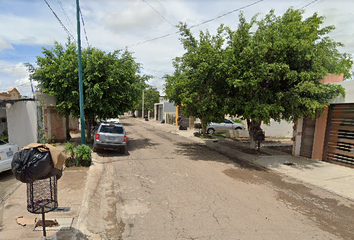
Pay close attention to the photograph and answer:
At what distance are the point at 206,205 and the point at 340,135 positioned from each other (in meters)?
8.18

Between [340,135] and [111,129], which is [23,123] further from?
[340,135]

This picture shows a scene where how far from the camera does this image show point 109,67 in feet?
40.9

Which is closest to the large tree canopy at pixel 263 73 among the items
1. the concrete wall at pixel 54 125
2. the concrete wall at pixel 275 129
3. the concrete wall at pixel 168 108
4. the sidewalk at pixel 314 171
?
the sidewalk at pixel 314 171

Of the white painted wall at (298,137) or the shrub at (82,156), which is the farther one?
the white painted wall at (298,137)

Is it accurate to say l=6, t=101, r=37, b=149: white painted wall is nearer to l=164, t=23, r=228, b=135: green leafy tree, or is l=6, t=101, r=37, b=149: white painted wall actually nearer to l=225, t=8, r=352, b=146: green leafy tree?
l=164, t=23, r=228, b=135: green leafy tree

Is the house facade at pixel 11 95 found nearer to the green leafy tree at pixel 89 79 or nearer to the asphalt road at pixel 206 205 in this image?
the green leafy tree at pixel 89 79

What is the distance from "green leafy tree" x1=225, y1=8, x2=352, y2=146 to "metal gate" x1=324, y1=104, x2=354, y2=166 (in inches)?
39.3

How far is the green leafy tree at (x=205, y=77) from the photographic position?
10000 millimetres

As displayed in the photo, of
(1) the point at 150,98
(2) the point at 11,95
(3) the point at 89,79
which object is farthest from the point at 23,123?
(1) the point at 150,98

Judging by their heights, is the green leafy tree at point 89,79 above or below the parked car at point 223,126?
above

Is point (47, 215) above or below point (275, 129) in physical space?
below

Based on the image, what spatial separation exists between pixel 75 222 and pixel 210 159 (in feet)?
24.5

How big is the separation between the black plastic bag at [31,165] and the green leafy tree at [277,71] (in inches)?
298

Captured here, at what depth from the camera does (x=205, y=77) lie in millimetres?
10195
